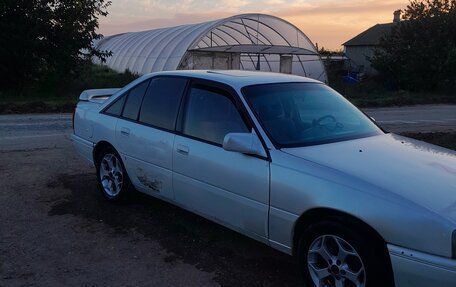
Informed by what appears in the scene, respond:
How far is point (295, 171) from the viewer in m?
3.61

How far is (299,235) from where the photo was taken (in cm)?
366

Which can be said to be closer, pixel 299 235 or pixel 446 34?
pixel 299 235

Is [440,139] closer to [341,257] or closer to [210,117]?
[210,117]

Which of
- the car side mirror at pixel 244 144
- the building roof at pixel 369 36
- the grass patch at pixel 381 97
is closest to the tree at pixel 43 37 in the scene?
the grass patch at pixel 381 97

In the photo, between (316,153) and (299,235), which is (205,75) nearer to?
(316,153)

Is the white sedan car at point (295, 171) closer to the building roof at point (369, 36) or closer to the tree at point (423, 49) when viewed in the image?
the tree at point (423, 49)

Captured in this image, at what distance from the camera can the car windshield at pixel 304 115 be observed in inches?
161

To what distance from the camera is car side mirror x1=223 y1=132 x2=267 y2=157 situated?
12.6 feet

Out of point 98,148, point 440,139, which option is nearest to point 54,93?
point 440,139

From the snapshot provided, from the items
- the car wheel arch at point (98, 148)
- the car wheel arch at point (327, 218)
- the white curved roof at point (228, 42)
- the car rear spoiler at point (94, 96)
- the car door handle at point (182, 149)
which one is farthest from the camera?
the white curved roof at point (228, 42)

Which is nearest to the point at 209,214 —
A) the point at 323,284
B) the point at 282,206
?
the point at 282,206

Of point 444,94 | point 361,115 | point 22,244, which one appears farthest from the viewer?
point 444,94

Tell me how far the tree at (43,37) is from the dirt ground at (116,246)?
1603 cm

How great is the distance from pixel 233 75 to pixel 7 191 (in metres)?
3.27
